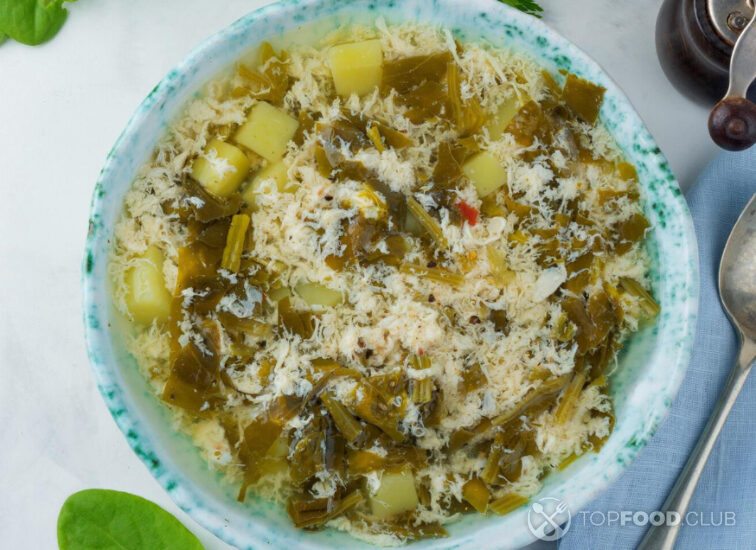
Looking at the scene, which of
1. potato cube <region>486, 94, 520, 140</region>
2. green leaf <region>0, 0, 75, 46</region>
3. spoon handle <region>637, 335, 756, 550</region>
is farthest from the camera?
green leaf <region>0, 0, 75, 46</region>

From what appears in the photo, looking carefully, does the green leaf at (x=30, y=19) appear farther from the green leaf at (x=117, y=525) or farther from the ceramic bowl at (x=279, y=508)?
the green leaf at (x=117, y=525)

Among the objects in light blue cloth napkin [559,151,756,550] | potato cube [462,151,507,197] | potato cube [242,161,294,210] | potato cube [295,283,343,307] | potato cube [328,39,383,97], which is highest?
potato cube [328,39,383,97]

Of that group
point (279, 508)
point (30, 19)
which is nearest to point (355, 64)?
point (30, 19)

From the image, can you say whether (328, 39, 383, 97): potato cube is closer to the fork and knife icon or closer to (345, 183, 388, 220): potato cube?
(345, 183, 388, 220): potato cube

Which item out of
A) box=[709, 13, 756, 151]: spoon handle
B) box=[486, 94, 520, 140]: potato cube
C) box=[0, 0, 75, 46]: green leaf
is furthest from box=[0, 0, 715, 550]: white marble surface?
box=[486, 94, 520, 140]: potato cube

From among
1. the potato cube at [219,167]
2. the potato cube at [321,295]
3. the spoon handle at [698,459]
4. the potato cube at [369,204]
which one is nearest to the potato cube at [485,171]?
the potato cube at [369,204]

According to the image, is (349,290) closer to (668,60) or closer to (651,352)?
(651,352)
